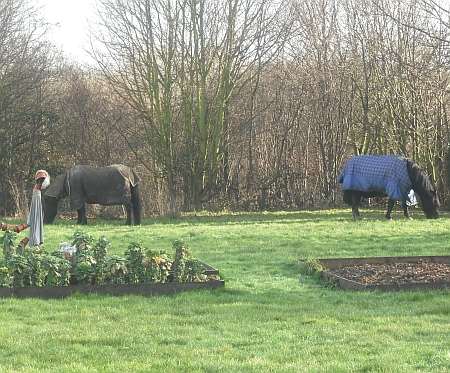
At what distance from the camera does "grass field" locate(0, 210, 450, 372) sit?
240 inches

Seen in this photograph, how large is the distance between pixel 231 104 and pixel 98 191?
8.51m

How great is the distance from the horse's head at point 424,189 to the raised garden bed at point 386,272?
9.01m

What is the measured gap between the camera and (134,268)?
9.73 metres

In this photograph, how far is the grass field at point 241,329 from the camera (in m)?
6.11

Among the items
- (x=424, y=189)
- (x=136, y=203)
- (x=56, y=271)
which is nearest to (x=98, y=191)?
(x=136, y=203)

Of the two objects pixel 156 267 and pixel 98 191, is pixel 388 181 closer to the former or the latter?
pixel 98 191

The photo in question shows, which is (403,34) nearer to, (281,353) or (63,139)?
(63,139)

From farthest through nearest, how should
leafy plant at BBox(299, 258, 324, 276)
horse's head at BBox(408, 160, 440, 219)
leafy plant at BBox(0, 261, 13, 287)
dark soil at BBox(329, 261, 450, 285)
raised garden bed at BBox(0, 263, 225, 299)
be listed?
horse's head at BBox(408, 160, 440, 219) → leafy plant at BBox(299, 258, 324, 276) → dark soil at BBox(329, 261, 450, 285) → leafy plant at BBox(0, 261, 13, 287) → raised garden bed at BBox(0, 263, 225, 299)

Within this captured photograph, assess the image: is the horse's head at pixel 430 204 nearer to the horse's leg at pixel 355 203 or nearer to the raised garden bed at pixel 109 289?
the horse's leg at pixel 355 203

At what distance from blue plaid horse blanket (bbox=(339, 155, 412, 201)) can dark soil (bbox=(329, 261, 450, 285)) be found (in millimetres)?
8736

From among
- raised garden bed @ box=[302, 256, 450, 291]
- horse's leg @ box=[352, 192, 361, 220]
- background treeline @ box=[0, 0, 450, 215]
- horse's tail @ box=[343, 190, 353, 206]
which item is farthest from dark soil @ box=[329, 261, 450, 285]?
background treeline @ box=[0, 0, 450, 215]

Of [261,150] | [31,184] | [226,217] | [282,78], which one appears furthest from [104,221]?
[282,78]

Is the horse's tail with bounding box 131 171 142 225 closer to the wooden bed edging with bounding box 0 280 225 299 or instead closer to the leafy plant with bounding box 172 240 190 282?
the leafy plant with bounding box 172 240 190 282

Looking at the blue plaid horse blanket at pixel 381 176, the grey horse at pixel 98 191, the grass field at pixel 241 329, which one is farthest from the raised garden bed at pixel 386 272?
the grey horse at pixel 98 191
